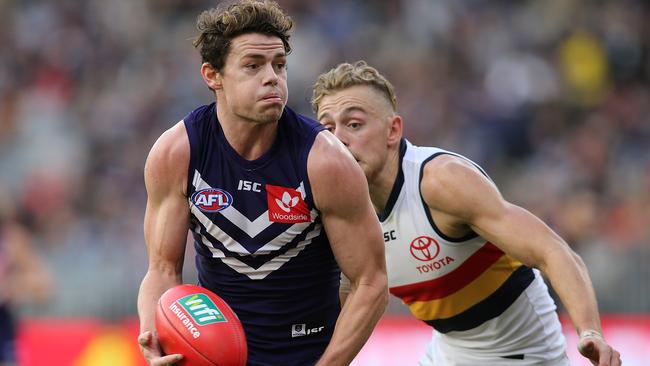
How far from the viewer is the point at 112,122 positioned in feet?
52.4

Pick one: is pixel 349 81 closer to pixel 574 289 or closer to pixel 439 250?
pixel 439 250

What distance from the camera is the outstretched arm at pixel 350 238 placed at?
5.32 meters

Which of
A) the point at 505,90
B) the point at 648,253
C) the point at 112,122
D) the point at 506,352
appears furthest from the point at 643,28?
the point at 506,352

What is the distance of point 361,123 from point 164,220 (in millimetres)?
1446

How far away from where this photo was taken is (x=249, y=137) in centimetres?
552

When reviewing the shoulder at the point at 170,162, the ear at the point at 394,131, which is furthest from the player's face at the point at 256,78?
the ear at the point at 394,131

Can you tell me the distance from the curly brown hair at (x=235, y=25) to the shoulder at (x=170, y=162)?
40 centimetres

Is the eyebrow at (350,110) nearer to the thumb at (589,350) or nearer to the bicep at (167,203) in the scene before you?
the bicep at (167,203)

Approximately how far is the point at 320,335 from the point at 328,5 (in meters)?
11.8

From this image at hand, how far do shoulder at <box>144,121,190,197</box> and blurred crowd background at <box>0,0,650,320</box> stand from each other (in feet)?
22.9

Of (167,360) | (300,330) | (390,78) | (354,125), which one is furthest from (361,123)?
(390,78)

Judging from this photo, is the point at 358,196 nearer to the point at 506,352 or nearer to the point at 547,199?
the point at 506,352

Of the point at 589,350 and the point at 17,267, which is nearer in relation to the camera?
the point at 589,350

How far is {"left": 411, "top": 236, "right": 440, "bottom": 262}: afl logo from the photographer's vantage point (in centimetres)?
626
